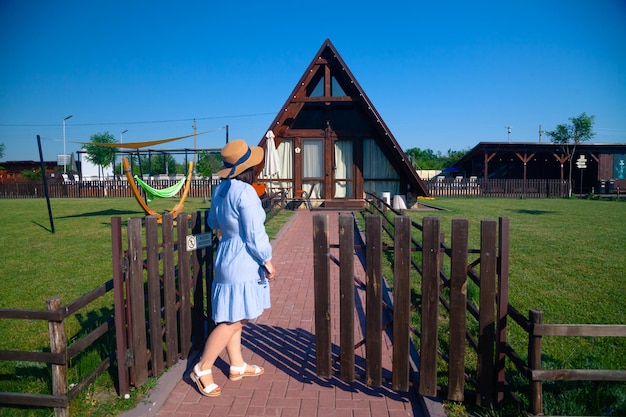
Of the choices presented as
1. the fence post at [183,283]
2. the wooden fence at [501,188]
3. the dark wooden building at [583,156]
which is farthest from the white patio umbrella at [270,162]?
the dark wooden building at [583,156]

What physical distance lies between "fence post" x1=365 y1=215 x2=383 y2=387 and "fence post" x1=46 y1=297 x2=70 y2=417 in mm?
2105

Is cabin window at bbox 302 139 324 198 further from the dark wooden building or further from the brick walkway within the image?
the dark wooden building

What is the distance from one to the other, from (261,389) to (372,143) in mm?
15216

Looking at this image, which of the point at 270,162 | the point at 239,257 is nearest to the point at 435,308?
the point at 239,257

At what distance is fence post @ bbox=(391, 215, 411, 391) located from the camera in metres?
3.12

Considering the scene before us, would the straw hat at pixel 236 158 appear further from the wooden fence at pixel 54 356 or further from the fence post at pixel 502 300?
the fence post at pixel 502 300

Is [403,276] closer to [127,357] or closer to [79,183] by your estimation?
[127,357]

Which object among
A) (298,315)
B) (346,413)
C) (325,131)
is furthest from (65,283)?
(325,131)

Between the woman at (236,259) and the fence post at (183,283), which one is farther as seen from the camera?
the fence post at (183,283)

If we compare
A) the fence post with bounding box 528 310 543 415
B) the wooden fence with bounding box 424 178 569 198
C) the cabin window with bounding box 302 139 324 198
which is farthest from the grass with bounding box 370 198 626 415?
the wooden fence with bounding box 424 178 569 198

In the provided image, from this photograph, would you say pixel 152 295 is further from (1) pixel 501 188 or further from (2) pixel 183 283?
(1) pixel 501 188

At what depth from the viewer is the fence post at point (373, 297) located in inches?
123

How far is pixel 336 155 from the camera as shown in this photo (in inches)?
709

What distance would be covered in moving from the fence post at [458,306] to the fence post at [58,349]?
2.66 metres
